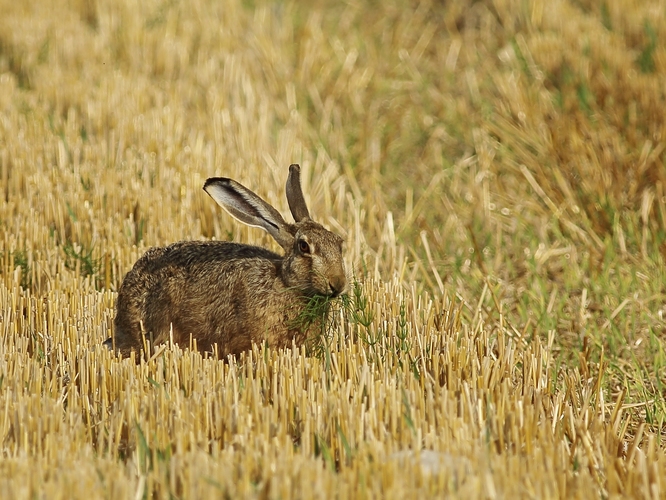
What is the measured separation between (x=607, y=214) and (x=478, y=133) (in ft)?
5.84

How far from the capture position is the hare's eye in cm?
460

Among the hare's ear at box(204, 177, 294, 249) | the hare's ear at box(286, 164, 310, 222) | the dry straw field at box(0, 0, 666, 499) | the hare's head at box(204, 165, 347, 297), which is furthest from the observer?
the hare's ear at box(286, 164, 310, 222)

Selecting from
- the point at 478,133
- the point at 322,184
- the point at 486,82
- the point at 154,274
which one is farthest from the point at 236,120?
the point at 154,274

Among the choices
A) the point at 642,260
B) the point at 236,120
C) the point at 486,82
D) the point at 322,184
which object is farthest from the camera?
the point at 486,82

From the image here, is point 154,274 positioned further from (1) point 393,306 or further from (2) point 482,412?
(2) point 482,412

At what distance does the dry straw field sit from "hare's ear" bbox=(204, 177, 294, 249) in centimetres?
49

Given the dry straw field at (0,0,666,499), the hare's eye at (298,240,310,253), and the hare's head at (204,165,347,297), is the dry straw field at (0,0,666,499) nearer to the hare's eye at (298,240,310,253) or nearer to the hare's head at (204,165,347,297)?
the hare's head at (204,165,347,297)

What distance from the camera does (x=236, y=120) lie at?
804 centimetres

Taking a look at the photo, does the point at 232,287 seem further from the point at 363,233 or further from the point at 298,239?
the point at 363,233

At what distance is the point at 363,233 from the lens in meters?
6.81

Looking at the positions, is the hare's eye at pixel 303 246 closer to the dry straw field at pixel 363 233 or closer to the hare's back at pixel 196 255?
the hare's back at pixel 196 255

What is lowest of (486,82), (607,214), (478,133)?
(607,214)

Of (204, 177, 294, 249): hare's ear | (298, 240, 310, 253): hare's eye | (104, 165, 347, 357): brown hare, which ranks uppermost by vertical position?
(204, 177, 294, 249): hare's ear

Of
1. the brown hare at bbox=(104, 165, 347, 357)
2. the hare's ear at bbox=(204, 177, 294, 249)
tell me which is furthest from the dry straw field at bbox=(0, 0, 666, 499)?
the hare's ear at bbox=(204, 177, 294, 249)
